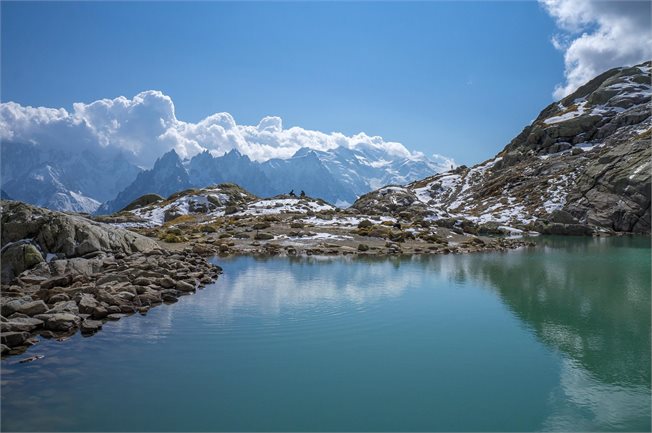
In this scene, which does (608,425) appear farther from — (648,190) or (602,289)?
(648,190)

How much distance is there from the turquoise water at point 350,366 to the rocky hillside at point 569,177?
72918 mm

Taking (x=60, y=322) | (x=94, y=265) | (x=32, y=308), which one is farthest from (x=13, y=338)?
(x=94, y=265)

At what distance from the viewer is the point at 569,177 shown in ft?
388

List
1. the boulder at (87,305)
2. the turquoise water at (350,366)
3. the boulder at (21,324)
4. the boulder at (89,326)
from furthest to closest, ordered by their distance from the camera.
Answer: the boulder at (87,305) < the boulder at (89,326) < the boulder at (21,324) < the turquoise water at (350,366)

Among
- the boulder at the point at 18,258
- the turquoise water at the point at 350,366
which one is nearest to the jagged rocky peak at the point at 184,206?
the boulder at the point at 18,258

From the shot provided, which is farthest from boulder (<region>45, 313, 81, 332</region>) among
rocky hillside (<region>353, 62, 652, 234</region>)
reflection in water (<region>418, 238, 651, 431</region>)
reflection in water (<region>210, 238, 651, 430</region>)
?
rocky hillside (<region>353, 62, 652, 234</region>)

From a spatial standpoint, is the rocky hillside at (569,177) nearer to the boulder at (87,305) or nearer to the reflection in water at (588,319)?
the reflection in water at (588,319)

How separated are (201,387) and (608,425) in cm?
1270

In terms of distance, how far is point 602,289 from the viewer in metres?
33.8

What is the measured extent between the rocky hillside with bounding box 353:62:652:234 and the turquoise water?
72918 mm

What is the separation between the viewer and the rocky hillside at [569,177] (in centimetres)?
9400

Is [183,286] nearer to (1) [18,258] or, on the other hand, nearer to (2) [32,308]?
(2) [32,308]

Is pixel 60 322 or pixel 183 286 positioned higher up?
pixel 183 286

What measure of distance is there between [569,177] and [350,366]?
120 meters
